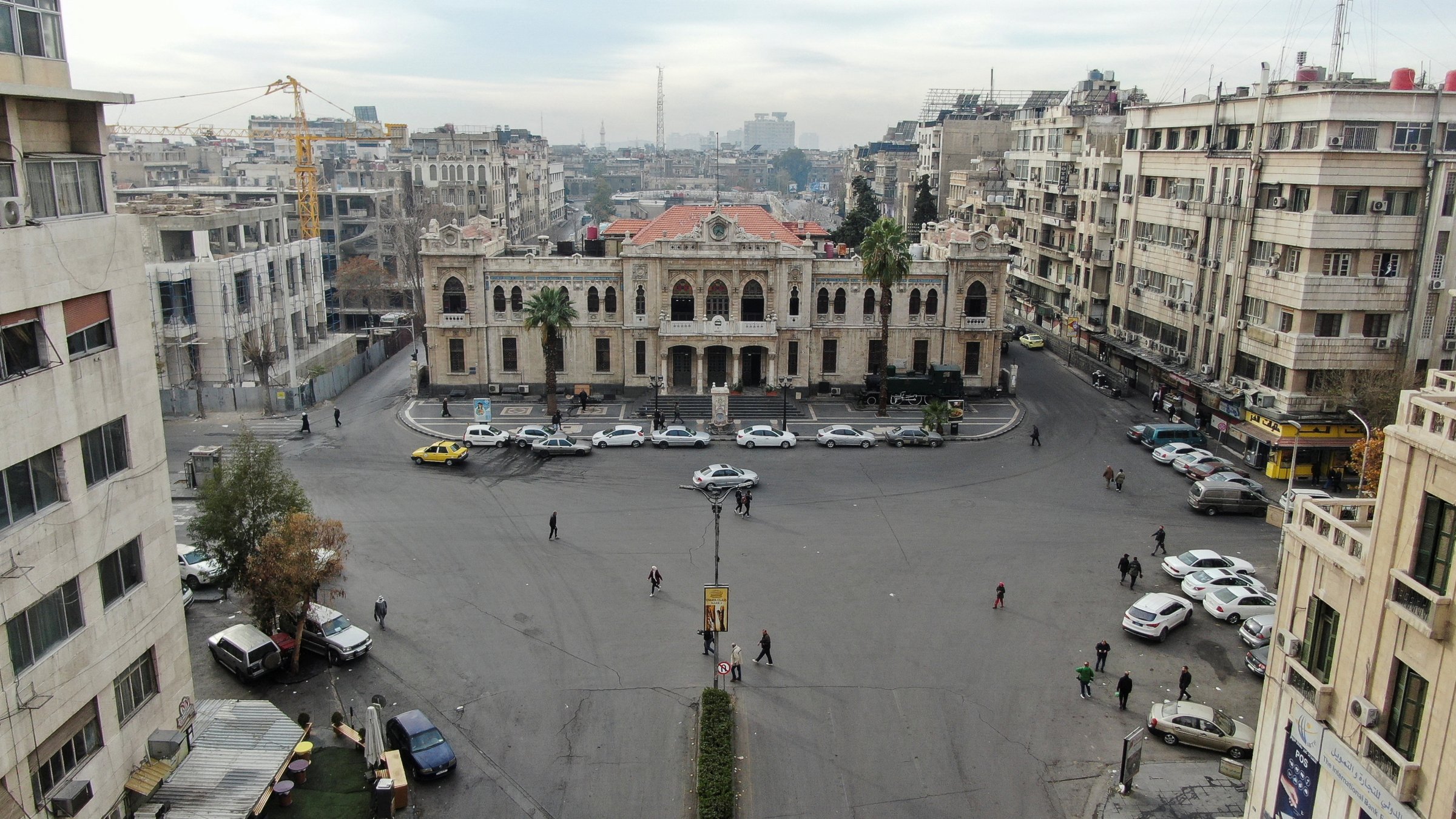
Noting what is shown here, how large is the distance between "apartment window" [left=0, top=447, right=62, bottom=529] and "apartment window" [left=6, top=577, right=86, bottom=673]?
167 cm

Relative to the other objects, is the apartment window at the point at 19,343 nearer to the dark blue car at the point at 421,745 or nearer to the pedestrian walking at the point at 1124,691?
the dark blue car at the point at 421,745

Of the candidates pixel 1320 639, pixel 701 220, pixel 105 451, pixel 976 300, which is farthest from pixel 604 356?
pixel 1320 639

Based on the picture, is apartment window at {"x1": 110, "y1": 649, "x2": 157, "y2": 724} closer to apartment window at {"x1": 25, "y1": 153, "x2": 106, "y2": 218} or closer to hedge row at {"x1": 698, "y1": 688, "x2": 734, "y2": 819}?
apartment window at {"x1": 25, "y1": 153, "x2": 106, "y2": 218}

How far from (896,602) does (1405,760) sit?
19.4 m

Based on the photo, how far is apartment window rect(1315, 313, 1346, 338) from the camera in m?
48.0

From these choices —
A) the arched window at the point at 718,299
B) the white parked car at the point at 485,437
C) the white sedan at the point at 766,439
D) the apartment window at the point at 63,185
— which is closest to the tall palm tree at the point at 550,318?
the white parked car at the point at 485,437

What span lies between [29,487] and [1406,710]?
2548 cm

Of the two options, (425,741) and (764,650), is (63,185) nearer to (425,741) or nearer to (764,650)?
(425,741)

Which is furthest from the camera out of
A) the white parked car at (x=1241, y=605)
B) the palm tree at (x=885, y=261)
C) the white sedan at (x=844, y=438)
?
the palm tree at (x=885, y=261)

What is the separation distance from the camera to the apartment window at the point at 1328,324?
48000 mm

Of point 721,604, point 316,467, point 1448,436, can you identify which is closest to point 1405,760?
point 1448,436

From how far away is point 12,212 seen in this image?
56.8ft

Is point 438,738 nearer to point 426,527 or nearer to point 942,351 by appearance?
point 426,527

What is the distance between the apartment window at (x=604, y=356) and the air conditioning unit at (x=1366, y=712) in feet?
167
